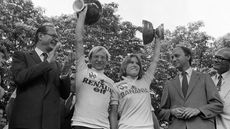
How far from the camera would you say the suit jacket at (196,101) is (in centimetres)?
510

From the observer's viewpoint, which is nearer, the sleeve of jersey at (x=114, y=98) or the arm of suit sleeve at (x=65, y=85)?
the arm of suit sleeve at (x=65, y=85)

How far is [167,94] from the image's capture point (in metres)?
5.56

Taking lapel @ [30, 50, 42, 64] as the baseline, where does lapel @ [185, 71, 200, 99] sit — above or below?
below

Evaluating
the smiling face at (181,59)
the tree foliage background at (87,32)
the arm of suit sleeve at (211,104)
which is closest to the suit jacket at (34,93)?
the smiling face at (181,59)

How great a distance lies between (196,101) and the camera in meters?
5.21

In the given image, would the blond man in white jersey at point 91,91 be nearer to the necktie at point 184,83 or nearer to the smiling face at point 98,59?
the smiling face at point 98,59

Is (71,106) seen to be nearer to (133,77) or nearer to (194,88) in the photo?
(133,77)

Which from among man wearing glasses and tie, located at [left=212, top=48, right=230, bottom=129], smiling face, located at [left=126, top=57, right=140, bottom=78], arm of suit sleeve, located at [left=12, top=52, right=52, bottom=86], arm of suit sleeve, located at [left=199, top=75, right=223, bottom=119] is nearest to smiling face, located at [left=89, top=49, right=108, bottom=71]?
smiling face, located at [left=126, top=57, right=140, bottom=78]

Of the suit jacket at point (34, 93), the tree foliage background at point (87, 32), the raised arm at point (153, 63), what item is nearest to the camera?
the suit jacket at point (34, 93)

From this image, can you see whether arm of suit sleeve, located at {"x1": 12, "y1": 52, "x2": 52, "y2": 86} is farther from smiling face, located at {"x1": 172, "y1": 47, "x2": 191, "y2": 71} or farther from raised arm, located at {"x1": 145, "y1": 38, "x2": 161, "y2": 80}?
smiling face, located at {"x1": 172, "y1": 47, "x2": 191, "y2": 71}

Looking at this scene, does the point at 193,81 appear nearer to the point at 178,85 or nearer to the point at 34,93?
the point at 178,85

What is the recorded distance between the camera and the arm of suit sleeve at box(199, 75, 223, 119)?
16.7ft

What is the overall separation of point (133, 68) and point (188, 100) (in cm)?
106

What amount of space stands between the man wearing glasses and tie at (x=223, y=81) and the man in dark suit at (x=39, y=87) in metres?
2.46
